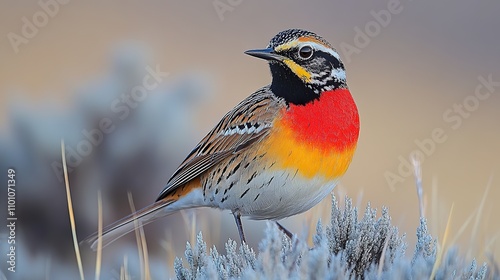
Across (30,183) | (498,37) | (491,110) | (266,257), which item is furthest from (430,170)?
(266,257)

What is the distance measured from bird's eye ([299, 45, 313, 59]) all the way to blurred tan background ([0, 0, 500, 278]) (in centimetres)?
101

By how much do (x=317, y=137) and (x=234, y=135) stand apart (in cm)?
63

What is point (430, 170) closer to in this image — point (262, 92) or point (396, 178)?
point (396, 178)

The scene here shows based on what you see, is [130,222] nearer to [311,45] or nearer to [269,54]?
[269,54]

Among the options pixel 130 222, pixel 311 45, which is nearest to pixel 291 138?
pixel 311 45

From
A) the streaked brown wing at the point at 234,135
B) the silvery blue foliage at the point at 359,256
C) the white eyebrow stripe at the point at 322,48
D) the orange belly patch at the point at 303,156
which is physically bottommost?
the silvery blue foliage at the point at 359,256

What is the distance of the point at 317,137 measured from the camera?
4.86m

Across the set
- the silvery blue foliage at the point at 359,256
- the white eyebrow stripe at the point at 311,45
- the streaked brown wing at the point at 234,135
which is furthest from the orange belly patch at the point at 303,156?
the white eyebrow stripe at the point at 311,45

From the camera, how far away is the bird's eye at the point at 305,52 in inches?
194

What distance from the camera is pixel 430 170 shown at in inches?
444

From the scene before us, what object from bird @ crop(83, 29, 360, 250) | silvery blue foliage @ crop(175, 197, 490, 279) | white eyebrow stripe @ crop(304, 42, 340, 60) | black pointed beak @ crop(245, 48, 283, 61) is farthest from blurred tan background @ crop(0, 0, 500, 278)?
black pointed beak @ crop(245, 48, 283, 61)

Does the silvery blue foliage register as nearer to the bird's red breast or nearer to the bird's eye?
the bird's red breast

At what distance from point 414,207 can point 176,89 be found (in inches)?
117

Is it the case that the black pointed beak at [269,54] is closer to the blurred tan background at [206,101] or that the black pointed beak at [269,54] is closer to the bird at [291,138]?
the bird at [291,138]
